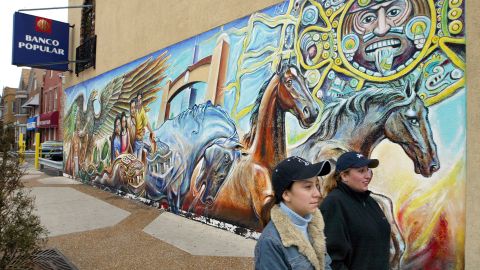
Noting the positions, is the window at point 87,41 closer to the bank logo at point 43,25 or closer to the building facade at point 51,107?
the bank logo at point 43,25

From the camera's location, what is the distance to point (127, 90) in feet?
34.4

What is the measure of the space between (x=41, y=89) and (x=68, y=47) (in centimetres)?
1987

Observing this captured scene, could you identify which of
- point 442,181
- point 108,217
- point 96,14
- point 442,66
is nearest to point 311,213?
point 442,181

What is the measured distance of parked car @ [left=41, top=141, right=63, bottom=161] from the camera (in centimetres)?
2054

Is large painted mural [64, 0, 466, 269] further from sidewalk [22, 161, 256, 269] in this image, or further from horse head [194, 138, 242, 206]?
sidewalk [22, 161, 256, 269]

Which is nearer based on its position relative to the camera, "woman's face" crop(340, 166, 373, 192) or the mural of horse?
"woman's face" crop(340, 166, 373, 192)

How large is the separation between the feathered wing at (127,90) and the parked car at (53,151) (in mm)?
9566

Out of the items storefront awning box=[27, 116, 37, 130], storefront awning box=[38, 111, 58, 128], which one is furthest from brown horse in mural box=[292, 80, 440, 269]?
storefront awning box=[27, 116, 37, 130]

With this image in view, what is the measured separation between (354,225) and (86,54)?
42.9 ft

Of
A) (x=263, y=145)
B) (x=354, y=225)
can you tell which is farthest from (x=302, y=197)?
(x=263, y=145)

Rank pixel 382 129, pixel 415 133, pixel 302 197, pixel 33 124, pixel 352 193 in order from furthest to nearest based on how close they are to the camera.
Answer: pixel 33 124, pixel 382 129, pixel 415 133, pixel 352 193, pixel 302 197

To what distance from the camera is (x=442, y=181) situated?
3.90m

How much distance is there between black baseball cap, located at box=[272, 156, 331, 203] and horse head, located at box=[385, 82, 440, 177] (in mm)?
2576

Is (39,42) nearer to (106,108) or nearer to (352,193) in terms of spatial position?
(106,108)
